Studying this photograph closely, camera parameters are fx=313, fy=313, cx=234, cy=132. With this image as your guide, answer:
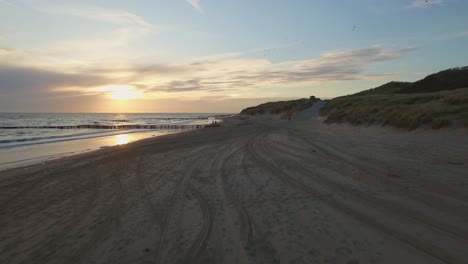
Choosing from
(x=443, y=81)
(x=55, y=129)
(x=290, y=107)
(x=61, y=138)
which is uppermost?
(x=443, y=81)

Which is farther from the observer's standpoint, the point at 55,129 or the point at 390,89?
the point at 390,89

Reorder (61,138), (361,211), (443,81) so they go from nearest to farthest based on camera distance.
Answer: (361,211) < (61,138) < (443,81)

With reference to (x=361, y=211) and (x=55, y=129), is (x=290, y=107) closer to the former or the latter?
(x=55, y=129)

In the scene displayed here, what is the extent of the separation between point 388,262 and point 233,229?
2.25 meters

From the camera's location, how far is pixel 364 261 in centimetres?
376

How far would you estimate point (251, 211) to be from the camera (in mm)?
5848

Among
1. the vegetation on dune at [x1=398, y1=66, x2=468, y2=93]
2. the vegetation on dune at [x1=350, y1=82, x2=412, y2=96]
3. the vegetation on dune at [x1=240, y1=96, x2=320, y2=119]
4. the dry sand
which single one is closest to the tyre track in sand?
the dry sand

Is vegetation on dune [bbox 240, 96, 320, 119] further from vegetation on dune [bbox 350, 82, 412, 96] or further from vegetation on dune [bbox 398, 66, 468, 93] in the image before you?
vegetation on dune [bbox 398, 66, 468, 93]

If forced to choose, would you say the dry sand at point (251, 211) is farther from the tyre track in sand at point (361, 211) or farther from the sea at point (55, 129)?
the sea at point (55, 129)

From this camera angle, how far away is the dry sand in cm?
419

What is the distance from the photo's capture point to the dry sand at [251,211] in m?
4.19

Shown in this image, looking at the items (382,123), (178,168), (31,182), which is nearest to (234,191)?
(178,168)

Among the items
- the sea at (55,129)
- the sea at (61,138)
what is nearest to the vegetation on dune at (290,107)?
the sea at (55,129)

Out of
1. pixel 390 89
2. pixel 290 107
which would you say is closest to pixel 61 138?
pixel 290 107
